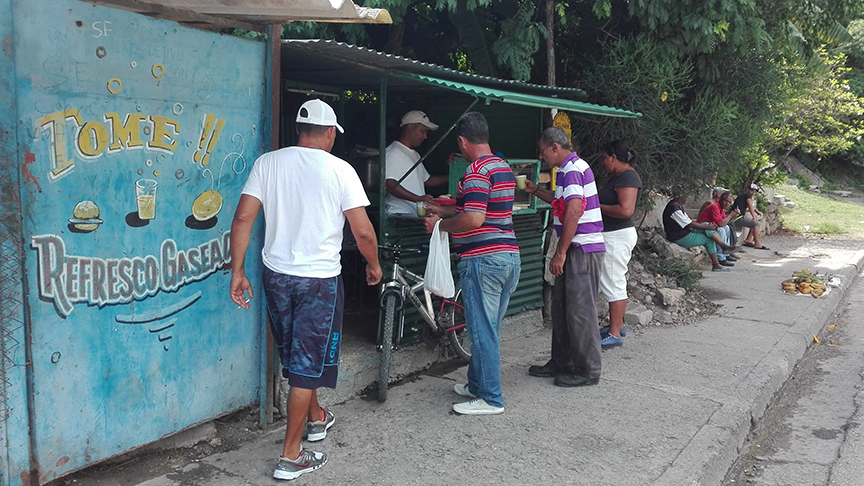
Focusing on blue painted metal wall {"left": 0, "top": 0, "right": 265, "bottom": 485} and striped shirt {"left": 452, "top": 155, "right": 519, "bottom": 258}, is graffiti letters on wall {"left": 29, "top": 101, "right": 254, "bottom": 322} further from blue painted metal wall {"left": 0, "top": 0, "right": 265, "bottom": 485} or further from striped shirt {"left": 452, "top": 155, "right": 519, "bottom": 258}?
striped shirt {"left": 452, "top": 155, "right": 519, "bottom": 258}

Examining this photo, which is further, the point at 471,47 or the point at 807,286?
the point at 807,286

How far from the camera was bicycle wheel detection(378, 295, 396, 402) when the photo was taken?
14.8 ft

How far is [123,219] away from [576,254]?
10.00 feet

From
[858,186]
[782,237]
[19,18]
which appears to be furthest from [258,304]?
[858,186]

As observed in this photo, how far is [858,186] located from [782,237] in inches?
625

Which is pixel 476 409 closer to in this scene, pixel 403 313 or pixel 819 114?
pixel 403 313

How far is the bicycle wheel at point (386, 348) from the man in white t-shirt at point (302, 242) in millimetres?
1030

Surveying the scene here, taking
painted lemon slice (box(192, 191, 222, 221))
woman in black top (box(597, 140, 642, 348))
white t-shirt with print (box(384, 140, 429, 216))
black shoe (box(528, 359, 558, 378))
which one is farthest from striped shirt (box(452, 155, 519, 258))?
woman in black top (box(597, 140, 642, 348))

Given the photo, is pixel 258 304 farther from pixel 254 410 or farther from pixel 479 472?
pixel 479 472

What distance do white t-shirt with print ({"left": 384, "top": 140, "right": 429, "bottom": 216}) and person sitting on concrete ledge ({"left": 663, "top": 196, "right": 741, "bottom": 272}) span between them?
603 cm

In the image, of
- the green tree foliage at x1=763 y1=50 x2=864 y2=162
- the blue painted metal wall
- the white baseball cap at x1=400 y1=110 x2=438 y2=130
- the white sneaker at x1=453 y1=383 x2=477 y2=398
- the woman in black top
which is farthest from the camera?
the green tree foliage at x1=763 y1=50 x2=864 y2=162

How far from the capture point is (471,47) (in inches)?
277

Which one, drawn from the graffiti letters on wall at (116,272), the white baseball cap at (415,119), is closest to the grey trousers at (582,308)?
the white baseball cap at (415,119)

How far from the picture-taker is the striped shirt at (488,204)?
13.7 ft
